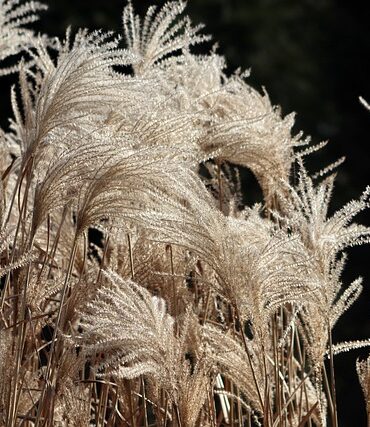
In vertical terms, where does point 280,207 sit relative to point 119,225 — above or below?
above

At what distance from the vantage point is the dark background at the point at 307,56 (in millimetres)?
9562

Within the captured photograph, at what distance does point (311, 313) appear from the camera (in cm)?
223

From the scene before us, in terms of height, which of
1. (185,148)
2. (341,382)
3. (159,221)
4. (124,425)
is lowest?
(124,425)

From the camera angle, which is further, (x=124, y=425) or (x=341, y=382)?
(x=341, y=382)

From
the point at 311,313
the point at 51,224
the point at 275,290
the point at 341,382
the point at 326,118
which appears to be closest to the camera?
the point at 275,290

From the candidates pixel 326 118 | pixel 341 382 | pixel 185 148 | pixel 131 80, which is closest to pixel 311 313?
pixel 185 148

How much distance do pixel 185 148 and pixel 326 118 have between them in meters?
8.19

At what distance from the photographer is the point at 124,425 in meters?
2.44

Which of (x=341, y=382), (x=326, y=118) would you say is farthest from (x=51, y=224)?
(x=326, y=118)

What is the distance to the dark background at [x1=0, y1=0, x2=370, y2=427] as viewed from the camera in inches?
376

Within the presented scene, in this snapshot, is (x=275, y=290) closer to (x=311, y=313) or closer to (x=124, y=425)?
(x=311, y=313)

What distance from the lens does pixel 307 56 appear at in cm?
1045

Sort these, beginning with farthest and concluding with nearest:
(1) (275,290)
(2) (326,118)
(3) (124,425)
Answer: (2) (326,118) → (3) (124,425) → (1) (275,290)

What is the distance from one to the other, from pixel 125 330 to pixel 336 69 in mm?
8902
